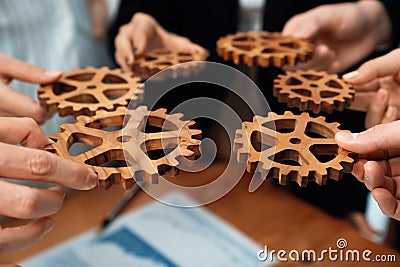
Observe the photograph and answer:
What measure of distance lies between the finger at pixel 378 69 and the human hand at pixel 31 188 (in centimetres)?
51

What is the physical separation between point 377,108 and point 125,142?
430 millimetres

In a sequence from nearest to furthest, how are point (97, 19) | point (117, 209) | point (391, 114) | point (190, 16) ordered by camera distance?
point (391, 114) < point (117, 209) < point (190, 16) < point (97, 19)

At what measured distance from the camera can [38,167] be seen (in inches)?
21.2

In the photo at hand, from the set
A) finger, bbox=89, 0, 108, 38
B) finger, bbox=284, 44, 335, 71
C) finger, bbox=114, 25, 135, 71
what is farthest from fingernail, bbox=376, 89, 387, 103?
finger, bbox=89, 0, 108, 38

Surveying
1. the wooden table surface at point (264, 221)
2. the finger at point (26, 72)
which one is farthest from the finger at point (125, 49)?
the wooden table surface at point (264, 221)

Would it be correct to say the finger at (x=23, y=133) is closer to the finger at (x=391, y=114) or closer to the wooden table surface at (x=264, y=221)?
the wooden table surface at (x=264, y=221)

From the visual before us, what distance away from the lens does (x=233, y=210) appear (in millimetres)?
1197

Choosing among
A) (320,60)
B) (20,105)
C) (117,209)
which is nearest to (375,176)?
(320,60)

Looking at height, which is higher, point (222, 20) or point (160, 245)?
point (222, 20)

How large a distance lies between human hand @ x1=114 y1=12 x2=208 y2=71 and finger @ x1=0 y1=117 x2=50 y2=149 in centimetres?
32

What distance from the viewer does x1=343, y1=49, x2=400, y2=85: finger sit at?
0.82 m

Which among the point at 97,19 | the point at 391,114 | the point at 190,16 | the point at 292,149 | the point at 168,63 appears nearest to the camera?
the point at 292,149

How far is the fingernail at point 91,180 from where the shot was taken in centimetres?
56

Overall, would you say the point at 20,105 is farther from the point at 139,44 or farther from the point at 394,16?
the point at 394,16
